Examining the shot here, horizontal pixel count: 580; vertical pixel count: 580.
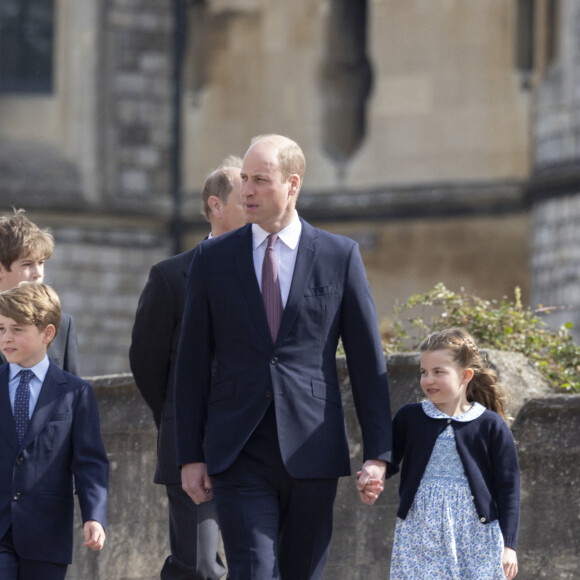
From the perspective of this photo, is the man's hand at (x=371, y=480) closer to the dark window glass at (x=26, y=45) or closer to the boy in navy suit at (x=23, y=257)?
the boy in navy suit at (x=23, y=257)

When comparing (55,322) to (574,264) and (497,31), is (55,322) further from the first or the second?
(497,31)

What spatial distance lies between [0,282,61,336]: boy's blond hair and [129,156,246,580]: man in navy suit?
49 cm

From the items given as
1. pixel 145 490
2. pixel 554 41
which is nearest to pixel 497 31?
pixel 554 41

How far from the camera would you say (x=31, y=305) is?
5086 millimetres

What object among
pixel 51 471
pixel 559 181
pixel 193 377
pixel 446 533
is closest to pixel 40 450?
pixel 51 471

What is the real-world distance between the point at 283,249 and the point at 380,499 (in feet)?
6.10

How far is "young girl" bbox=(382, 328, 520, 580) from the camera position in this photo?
5012 mm

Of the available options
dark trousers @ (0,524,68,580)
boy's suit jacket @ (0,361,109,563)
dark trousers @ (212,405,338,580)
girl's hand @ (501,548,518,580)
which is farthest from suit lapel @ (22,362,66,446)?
girl's hand @ (501,548,518,580)

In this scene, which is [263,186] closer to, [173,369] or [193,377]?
[193,377]

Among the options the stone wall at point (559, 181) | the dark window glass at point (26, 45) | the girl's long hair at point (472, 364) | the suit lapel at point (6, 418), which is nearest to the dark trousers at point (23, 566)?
the suit lapel at point (6, 418)

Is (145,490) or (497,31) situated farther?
(497,31)

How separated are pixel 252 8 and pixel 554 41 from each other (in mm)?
4247

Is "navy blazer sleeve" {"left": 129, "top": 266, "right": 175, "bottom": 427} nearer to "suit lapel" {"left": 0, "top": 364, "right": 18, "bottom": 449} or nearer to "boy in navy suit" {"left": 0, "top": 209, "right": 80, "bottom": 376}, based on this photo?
"boy in navy suit" {"left": 0, "top": 209, "right": 80, "bottom": 376}

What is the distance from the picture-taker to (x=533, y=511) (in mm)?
6227
